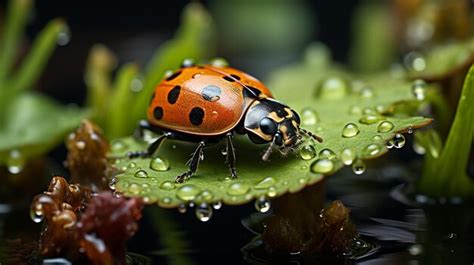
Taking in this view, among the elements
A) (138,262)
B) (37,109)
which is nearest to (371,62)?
(37,109)

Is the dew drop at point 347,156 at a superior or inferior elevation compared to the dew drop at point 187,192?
superior

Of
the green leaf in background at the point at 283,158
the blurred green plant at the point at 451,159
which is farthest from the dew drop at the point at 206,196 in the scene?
the blurred green plant at the point at 451,159

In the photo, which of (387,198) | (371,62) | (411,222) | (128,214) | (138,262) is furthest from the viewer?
(371,62)

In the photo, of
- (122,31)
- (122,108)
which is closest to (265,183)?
(122,108)

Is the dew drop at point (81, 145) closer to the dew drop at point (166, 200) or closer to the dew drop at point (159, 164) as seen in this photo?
the dew drop at point (159, 164)

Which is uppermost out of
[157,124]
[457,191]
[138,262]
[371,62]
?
[371,62]

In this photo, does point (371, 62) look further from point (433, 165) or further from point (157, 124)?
point (157, 124)

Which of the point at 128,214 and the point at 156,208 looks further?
the point at 156,208
